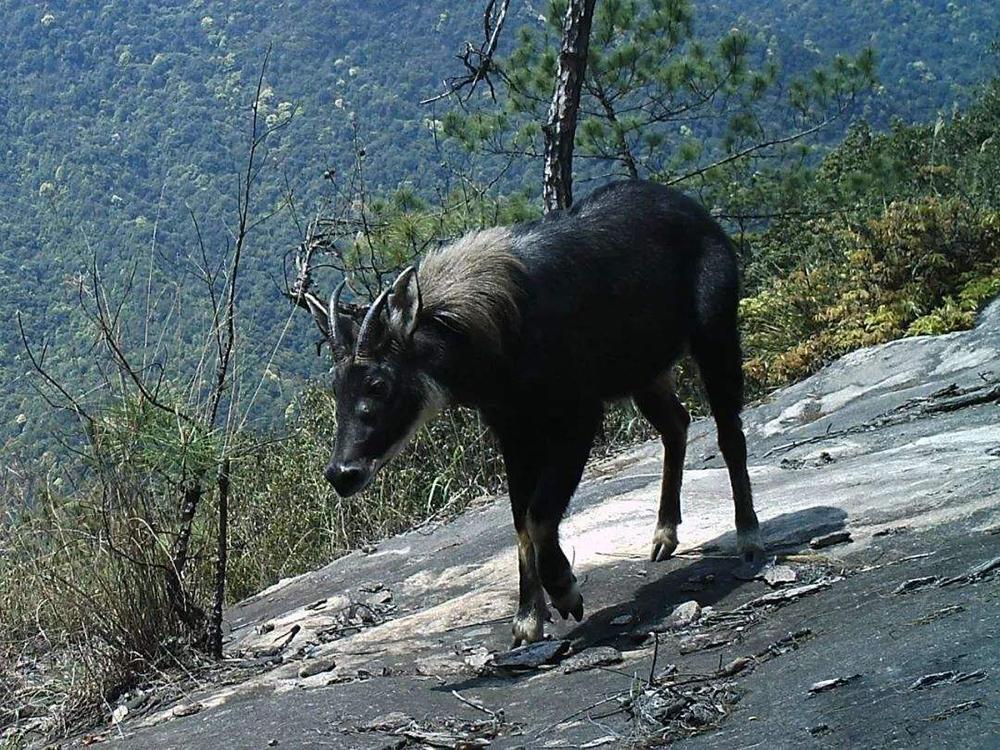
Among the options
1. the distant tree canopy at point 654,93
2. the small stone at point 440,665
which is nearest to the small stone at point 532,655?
the small stone at point 440,665

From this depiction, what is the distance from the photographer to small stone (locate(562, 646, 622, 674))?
16.4 ft

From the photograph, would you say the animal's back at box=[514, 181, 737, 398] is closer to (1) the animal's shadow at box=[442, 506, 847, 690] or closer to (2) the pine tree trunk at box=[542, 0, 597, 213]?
(1) the animal's shadow at box=[442, 506, 847, 690]

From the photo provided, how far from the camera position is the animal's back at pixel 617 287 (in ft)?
19.0

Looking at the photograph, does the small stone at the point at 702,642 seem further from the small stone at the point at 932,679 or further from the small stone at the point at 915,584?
the small stone at the point at 932,679

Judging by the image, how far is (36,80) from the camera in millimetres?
35156

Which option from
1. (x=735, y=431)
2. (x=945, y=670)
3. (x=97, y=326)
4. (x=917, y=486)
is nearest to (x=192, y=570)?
(x=97, y=326)

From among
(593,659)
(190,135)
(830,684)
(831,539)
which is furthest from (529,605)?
(190,135)

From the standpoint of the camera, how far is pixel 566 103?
10.0 metres

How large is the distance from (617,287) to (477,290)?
89 centimetres

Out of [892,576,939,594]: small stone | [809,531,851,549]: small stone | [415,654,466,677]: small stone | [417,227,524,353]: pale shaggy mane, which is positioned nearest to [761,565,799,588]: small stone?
[809,531,851,549]: small stone

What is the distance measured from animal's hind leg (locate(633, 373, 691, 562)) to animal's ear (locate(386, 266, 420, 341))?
1.83 meters

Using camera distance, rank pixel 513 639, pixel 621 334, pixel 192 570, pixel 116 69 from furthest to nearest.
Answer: pixel 116 69, pixel 192 570, pixel 621 334, pixel 513 639

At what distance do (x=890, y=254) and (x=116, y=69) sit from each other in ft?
92.2

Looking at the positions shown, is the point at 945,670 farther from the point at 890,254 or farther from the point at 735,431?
the point at 890,254
